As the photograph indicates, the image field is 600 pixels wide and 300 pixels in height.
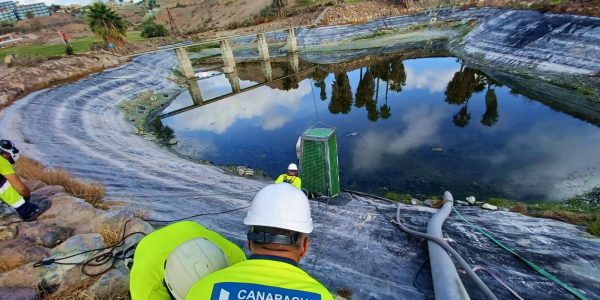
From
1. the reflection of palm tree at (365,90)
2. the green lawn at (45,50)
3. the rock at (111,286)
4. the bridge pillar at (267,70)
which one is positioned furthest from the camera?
the bridge pillar at (267,70)

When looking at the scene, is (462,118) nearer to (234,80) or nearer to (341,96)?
(341,96)

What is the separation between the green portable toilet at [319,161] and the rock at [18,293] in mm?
5969

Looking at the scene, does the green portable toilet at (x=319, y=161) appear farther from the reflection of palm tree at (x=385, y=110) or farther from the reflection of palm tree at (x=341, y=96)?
the reflection of palm tree at (x=341, y=96)

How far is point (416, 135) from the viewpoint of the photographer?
1393 centimetres

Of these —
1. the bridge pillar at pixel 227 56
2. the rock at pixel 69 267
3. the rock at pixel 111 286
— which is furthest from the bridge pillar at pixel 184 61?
the rock at pixel 111 286

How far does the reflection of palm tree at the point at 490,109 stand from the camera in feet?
48.5

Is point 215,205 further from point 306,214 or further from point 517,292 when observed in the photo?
point 517,292

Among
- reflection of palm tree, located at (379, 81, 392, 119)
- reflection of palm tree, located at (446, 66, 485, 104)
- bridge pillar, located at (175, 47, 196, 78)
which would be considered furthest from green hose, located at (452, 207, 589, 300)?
bridge pillar, located at (175, 47, 196, 78)

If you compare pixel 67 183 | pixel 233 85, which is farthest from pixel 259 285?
pixel 233 85

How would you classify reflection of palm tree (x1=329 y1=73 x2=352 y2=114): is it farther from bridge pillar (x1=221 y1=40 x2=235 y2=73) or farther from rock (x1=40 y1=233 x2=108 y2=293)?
rock (x1=40 y1=233 x2=108 y2=293)

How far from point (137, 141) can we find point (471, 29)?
36.6m

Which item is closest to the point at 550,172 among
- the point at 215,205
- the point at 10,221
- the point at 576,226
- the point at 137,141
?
the point at 576,226

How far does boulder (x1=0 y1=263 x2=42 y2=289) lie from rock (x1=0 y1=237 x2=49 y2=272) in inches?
5.2

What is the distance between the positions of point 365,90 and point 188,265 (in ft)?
71.8
